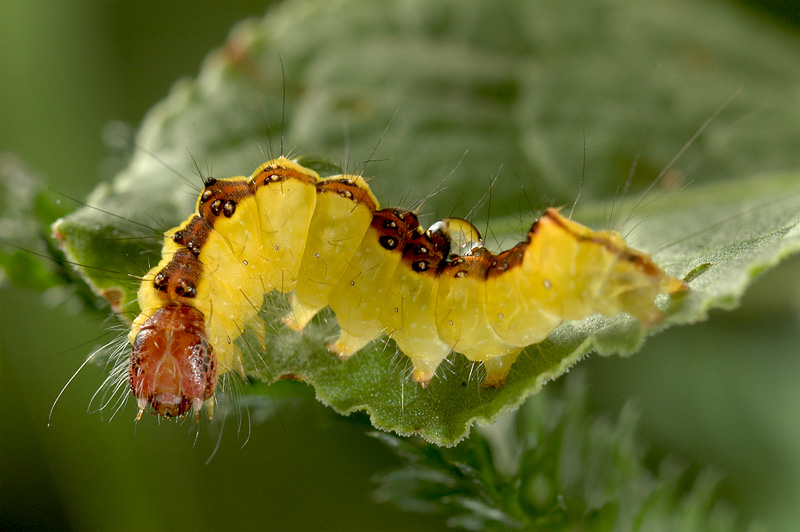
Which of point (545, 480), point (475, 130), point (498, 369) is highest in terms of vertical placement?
point (475, 130)

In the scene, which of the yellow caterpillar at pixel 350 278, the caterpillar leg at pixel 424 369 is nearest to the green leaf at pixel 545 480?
the caterpillar leg at pixel 424 369

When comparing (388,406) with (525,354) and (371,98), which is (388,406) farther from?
(371,98)

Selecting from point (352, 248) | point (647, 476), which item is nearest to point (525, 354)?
point (352, 248)

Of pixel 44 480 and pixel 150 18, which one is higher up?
pixel 150 18

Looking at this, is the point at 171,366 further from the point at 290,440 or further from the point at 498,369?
the point at 290,440

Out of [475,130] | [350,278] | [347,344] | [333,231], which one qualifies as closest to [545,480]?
[347,344]
